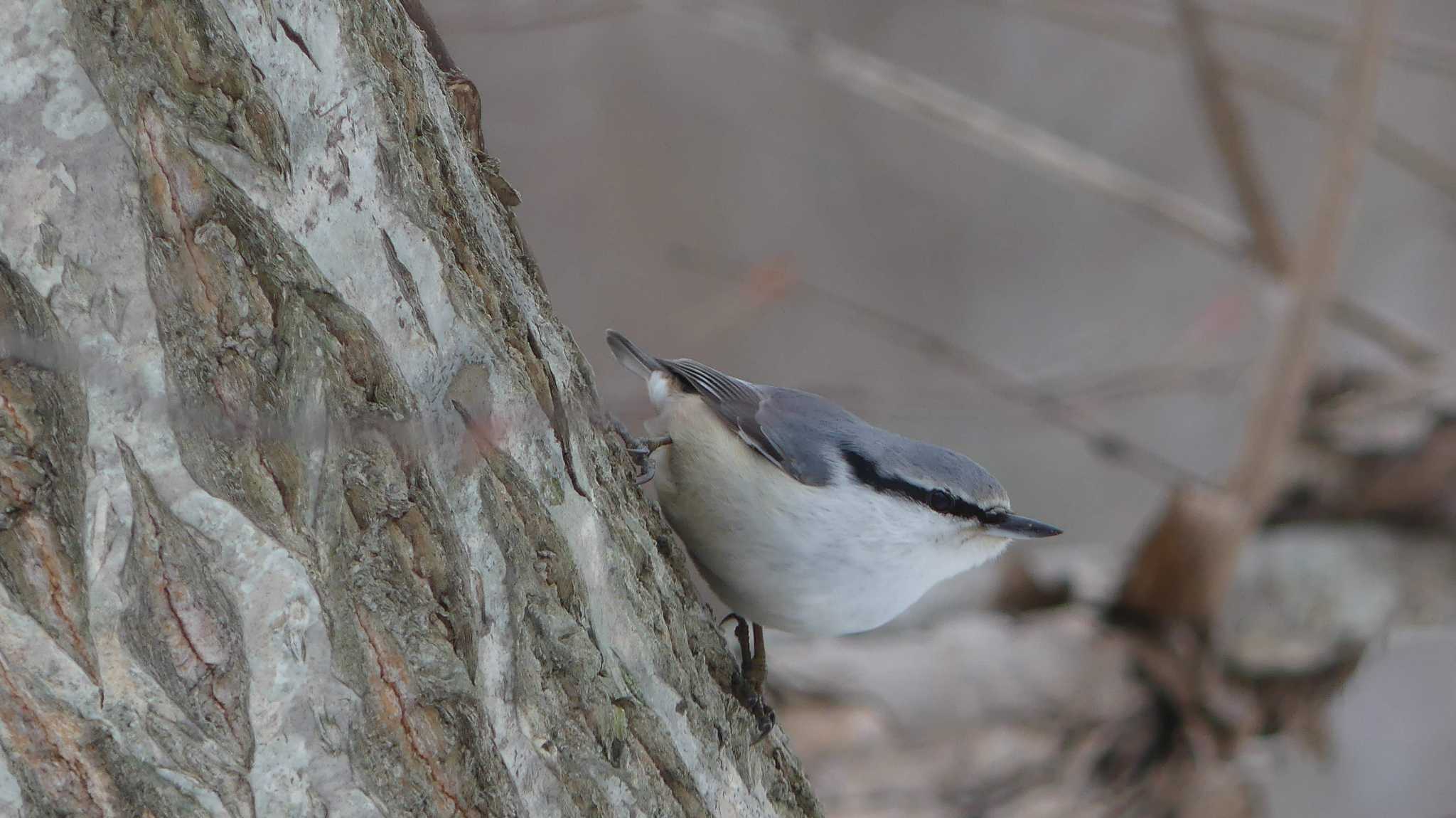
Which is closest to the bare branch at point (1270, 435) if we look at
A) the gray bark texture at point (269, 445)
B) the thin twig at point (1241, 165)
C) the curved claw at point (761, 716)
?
the thin twig at point (1241, 165)

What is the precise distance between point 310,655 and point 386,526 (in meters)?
0.13

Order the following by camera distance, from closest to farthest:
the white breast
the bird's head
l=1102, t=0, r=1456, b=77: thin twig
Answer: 1. the white breast
2. the bird's head
3. l=1102, t=0, r=1456, b=77: thin twig

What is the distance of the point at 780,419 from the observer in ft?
6.40

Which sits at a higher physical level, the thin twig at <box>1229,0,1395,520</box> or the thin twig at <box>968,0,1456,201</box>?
the thin twig at <box>968,0,1456,201</box>

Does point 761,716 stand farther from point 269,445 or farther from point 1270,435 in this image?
point 1270,435

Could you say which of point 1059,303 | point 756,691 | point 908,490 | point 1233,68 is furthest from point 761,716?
point 1059,303

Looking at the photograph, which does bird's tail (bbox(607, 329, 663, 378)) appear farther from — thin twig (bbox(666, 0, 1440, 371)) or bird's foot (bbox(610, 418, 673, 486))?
thin twig (bbox(666, 0, 1440, 371))

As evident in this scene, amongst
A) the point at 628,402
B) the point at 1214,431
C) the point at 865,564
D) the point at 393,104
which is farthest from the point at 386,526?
the point at 1214,431

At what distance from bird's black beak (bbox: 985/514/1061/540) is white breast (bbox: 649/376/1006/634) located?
4 cm

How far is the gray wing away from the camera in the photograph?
1.84 metres

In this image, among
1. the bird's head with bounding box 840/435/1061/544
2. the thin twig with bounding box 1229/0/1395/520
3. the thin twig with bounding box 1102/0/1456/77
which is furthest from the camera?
the thin twig with bounding box 1102/0/1456/77

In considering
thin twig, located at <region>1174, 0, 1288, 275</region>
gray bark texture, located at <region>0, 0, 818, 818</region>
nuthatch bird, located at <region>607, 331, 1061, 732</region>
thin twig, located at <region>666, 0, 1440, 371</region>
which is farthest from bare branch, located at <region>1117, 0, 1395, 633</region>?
gray bark texture, located at <region>0, 0, 818, 818</region>

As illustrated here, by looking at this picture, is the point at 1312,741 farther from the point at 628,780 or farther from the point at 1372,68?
the point at 628,780

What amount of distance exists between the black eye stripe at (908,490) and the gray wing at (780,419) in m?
0.04
